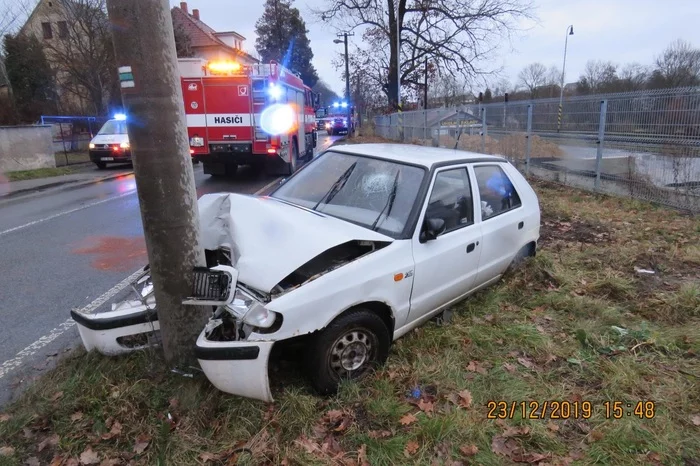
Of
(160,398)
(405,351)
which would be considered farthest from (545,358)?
(160,398)

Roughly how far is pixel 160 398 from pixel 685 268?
5649 mm

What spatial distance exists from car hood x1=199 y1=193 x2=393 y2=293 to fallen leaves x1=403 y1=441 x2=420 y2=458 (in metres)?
1.20

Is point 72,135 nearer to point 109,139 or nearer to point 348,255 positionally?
point 109,139

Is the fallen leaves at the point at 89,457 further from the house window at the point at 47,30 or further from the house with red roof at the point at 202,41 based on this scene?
the house with red roof at the point at 202,41

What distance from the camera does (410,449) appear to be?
253cm

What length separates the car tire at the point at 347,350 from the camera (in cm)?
282

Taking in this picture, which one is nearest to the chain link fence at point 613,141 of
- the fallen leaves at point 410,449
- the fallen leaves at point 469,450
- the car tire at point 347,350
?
the car tire at point 347,350

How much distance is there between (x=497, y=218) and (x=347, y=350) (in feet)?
6.95

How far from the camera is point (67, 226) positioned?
7.70 meters

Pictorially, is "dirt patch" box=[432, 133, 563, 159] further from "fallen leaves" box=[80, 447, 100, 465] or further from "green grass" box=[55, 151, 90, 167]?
"green grass" box=[55, 151, 90, 167]

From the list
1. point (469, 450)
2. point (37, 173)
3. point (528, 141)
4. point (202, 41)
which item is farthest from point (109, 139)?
point (202, 41)

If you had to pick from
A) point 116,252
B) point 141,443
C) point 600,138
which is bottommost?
point 141,443

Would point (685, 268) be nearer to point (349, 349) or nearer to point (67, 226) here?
point (349, 349)

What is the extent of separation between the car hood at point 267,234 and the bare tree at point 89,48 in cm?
2343
